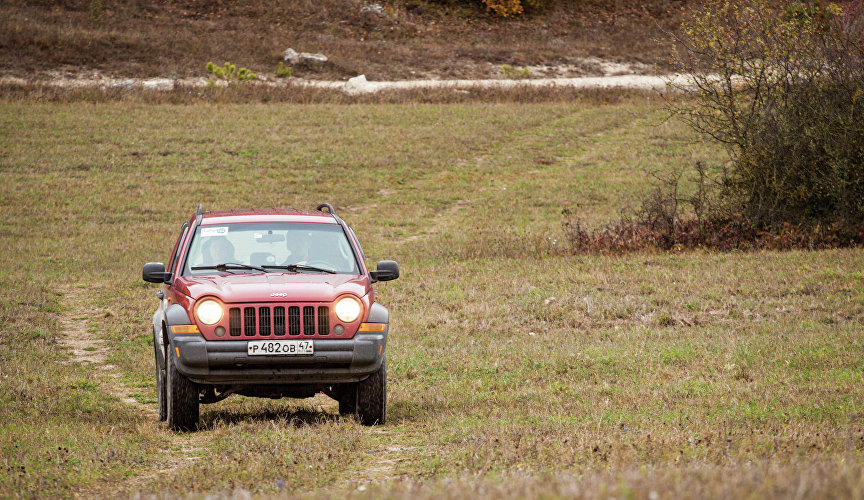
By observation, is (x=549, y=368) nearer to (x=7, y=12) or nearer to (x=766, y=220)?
(x=766, y=220)

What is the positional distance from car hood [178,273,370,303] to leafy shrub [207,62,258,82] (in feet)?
130

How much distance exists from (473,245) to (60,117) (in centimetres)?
2206

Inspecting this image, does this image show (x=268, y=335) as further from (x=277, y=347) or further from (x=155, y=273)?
(x=155, y=273)

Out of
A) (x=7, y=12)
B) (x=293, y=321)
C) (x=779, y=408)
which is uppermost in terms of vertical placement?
(x=7, y=12)

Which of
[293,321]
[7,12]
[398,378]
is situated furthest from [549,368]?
[7,12]

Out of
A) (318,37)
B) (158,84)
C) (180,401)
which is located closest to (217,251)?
(180,401)

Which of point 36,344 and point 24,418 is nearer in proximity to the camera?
point 24,418

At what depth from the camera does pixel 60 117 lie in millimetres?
36188

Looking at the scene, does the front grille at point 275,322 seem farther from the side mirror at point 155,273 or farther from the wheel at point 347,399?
the side mirror at point 155,273

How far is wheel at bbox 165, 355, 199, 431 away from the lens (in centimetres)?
789

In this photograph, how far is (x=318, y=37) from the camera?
61375mm

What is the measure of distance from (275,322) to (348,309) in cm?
62

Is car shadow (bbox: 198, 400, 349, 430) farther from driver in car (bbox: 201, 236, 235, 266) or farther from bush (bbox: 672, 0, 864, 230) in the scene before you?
bush (bbox: 672, 0, 864, 230)

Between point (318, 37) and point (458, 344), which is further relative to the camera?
point (318, 37)
